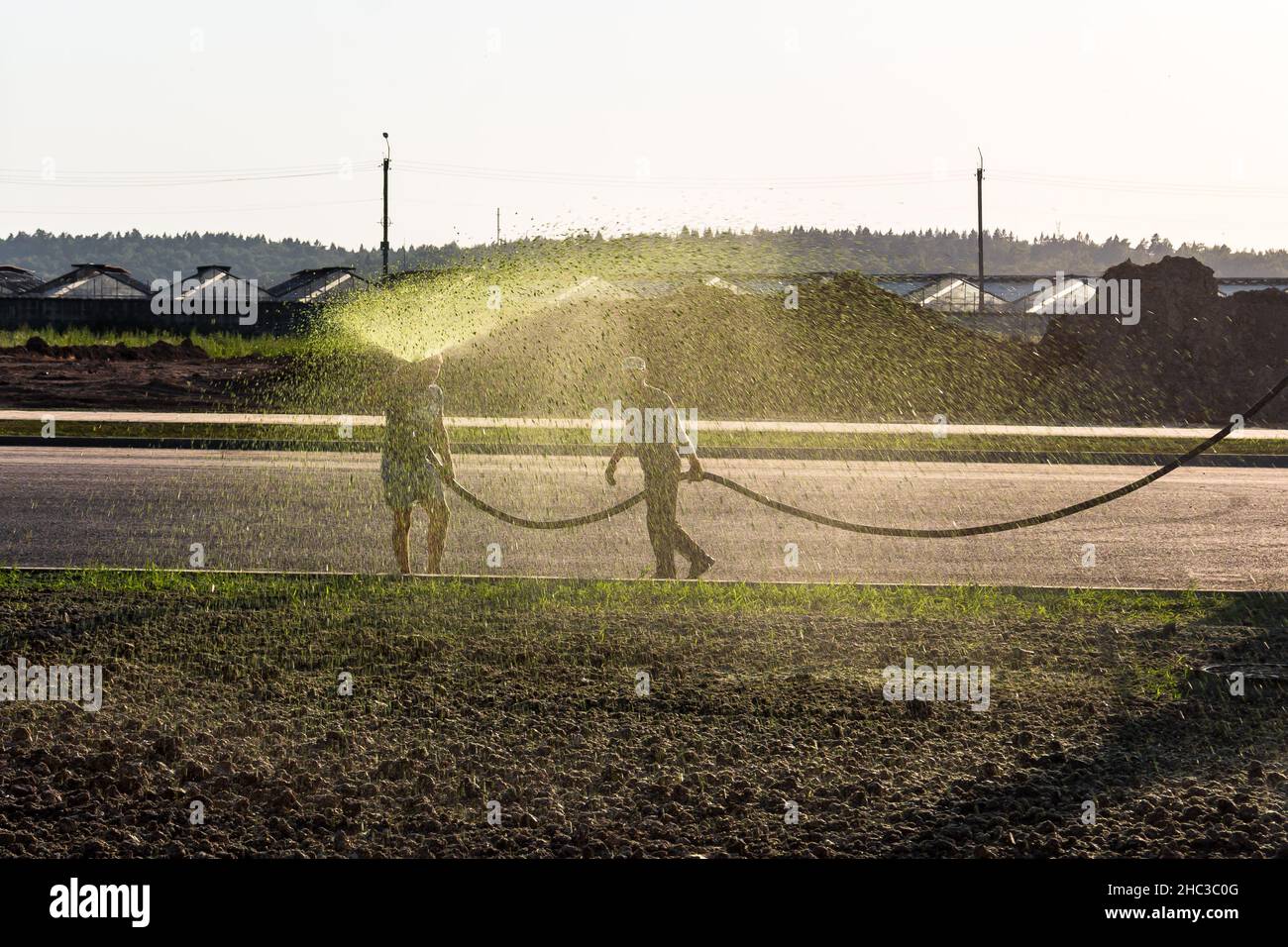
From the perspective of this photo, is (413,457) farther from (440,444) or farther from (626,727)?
(626,727)

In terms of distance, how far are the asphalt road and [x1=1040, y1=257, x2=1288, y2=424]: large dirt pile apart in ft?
47.8

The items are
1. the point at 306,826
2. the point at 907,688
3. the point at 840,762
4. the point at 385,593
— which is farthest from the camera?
the point at 385,593

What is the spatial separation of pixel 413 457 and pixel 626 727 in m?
4.52

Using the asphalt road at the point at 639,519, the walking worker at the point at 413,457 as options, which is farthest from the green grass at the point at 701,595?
the asphalt road at the point at 639,519

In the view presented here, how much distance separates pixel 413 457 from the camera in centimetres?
1041

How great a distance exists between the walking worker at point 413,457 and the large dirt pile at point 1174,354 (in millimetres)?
25084

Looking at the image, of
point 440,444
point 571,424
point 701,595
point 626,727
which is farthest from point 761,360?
point 626,727

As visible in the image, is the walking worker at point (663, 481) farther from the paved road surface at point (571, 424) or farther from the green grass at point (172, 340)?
the green grass at point (172, 340)

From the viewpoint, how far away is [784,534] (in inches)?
532

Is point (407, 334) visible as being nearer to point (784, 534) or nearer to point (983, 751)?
point (784, 534)

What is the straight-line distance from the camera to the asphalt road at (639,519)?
1159cm

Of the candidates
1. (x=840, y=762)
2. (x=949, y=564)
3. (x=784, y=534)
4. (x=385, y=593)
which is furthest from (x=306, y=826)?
(x=784, y=534)

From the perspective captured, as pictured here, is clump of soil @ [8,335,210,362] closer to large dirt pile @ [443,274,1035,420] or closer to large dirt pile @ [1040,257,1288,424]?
large dirt pile @ [443,274,1035,420]
